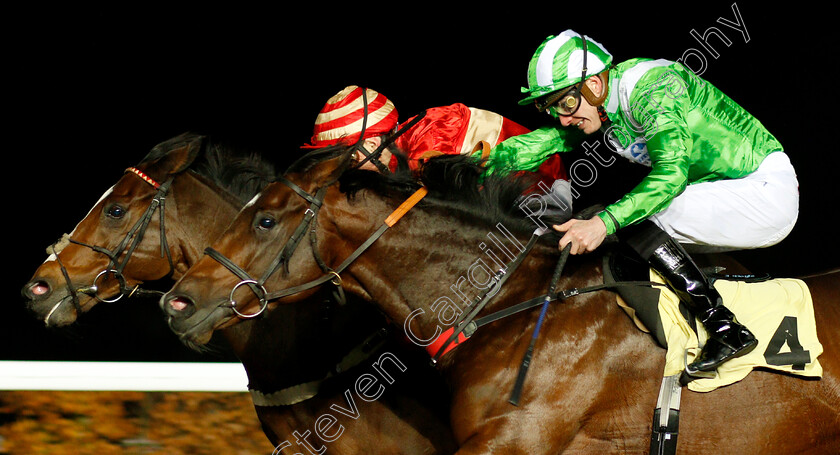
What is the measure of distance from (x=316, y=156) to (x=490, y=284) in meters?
0.67

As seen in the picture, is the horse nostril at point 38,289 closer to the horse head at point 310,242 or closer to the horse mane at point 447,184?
the horse head at point 310,242

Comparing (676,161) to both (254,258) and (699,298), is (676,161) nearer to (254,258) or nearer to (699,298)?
(699,298)

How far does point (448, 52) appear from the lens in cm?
436

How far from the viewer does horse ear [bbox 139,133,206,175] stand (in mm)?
3217

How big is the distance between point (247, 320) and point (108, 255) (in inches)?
26.7

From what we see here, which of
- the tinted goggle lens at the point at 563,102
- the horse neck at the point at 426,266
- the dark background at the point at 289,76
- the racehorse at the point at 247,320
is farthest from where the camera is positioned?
the dark background at the point at 289,76

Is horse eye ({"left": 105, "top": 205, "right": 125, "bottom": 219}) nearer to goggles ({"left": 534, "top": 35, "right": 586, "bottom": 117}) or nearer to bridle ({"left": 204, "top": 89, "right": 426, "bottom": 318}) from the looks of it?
bridle ({"left": 204, "top": 89, "right": 426, "bottom": 318})

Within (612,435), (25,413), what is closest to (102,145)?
(25,413)

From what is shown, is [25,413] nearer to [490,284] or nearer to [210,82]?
[210,82]

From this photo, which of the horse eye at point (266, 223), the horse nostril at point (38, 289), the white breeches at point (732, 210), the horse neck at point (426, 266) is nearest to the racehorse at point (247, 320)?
the horse nostril at point (38, 289)

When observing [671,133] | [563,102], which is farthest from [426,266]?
[671,133]

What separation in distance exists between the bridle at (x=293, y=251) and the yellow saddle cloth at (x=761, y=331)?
2.72 feet

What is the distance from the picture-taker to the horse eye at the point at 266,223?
7.33 feet

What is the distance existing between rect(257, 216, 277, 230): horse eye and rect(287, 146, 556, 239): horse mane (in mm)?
183
